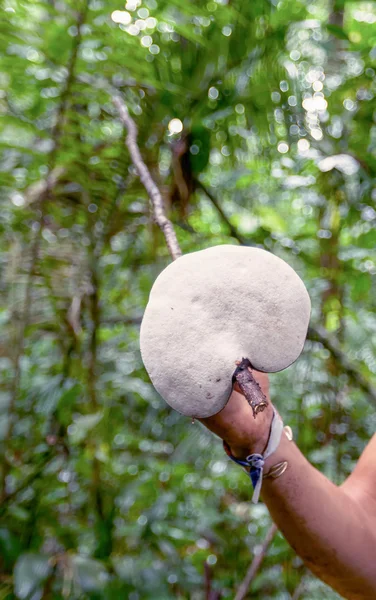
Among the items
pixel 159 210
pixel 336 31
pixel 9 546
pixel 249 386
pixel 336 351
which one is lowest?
pixel 9 546

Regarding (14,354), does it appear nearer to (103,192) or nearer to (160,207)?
(103,192)

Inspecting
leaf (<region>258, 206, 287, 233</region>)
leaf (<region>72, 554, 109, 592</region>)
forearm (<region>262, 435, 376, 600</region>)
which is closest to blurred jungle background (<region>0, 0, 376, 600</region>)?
leaf (<region>72, 554, 109, 592</region>)

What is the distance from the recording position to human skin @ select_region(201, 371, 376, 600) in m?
Result: 0.69

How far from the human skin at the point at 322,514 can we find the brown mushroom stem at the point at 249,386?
0.52 ft

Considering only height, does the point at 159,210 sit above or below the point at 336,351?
above

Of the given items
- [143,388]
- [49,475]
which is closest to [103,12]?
[143,388]

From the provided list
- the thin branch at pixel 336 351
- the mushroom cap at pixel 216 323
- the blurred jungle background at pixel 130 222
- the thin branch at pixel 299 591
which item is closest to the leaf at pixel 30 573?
the blurred jungle background at pixel 130 222

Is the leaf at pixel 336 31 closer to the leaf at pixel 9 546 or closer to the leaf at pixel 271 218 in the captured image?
the leaf at pixel 271 218

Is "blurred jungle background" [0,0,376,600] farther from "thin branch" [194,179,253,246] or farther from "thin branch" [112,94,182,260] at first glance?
"thin branch" [112,94,182,260]

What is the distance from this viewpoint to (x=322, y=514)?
78 cm

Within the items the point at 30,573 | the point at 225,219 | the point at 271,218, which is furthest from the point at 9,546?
the point at 271,218

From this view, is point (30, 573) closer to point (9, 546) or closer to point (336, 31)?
point (9, 546)

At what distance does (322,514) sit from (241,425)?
308mm

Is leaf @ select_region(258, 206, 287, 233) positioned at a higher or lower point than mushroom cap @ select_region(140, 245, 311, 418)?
lower
